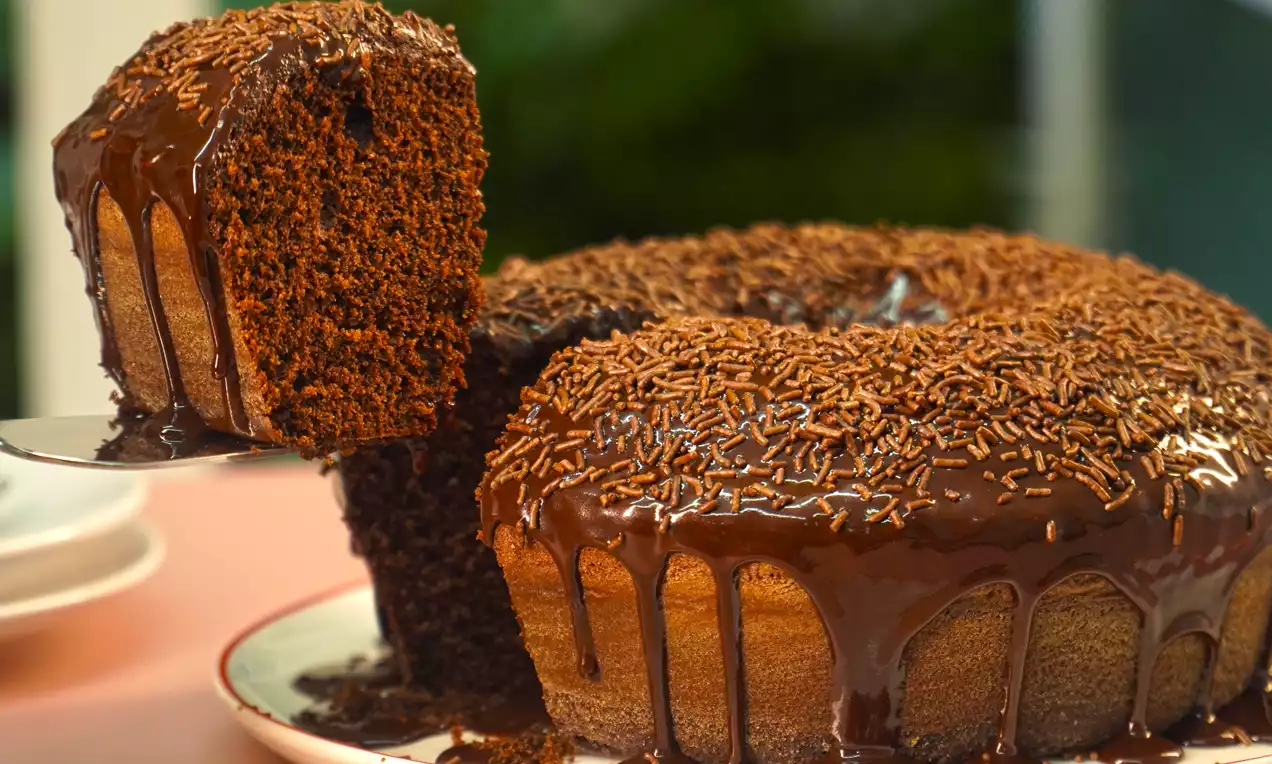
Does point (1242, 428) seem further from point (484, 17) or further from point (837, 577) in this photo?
point (484, 17)

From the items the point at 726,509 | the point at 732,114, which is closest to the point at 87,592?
the point at 726,509

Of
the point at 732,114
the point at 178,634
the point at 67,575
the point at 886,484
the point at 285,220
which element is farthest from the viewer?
the point at 732,114

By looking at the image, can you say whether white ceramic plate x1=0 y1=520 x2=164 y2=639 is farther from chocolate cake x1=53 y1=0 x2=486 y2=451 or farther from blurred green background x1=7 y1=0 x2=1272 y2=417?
blurred green background x1=7 y1=0 x2=1272 y2=417

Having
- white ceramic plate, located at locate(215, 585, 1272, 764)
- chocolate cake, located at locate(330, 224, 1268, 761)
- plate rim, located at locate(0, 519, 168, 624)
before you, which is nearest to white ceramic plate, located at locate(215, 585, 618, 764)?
white ceramic plate, located at locate(215, 585, 1272, 764)

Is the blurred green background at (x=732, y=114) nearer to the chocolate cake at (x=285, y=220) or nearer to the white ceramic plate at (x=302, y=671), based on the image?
the white ceramic plate at (x=302, y=671)

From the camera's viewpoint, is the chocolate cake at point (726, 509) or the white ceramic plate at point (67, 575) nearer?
the chocolate cake at point (726, 509)

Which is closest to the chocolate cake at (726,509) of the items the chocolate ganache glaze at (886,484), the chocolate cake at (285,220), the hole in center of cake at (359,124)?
the chocolate ganache glaze at (886,484)

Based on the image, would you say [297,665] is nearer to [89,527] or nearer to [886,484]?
[89,527]
